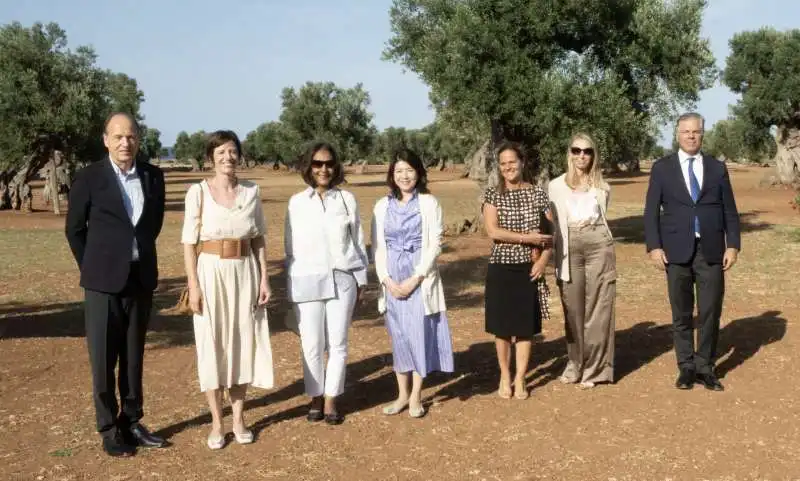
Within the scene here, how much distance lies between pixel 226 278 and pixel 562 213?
8.99 ft

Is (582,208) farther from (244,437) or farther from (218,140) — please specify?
(244,437)

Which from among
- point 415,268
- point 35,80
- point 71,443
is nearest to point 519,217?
point 415,268

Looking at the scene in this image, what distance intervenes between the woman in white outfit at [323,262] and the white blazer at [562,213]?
1737mm

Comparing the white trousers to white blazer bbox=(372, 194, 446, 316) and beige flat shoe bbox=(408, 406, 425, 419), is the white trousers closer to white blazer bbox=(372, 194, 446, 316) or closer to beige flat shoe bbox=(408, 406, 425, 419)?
white blazer bbox=(372, 194, 446, 316)

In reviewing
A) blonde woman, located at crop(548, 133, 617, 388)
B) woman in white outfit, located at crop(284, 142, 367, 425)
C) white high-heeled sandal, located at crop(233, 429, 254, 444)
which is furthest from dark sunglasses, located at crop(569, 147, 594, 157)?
white high-heeled sandal, located at crop(233, 429, 254, 444)

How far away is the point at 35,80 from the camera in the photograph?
24.0m

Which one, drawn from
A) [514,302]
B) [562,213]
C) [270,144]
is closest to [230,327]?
[514,302]

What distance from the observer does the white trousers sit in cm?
531

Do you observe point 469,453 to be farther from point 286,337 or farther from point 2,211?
point 2,211

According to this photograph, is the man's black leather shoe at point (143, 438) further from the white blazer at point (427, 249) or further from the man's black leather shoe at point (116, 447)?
the white blazer at point (427, 249)

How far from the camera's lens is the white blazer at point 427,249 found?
5438 millimetres

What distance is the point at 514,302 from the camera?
5.92 metres

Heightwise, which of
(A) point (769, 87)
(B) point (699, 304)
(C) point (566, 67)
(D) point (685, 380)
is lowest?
(D) point (685, 380)

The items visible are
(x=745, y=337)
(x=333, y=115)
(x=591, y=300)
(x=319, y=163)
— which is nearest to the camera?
(x=319, y=163)
